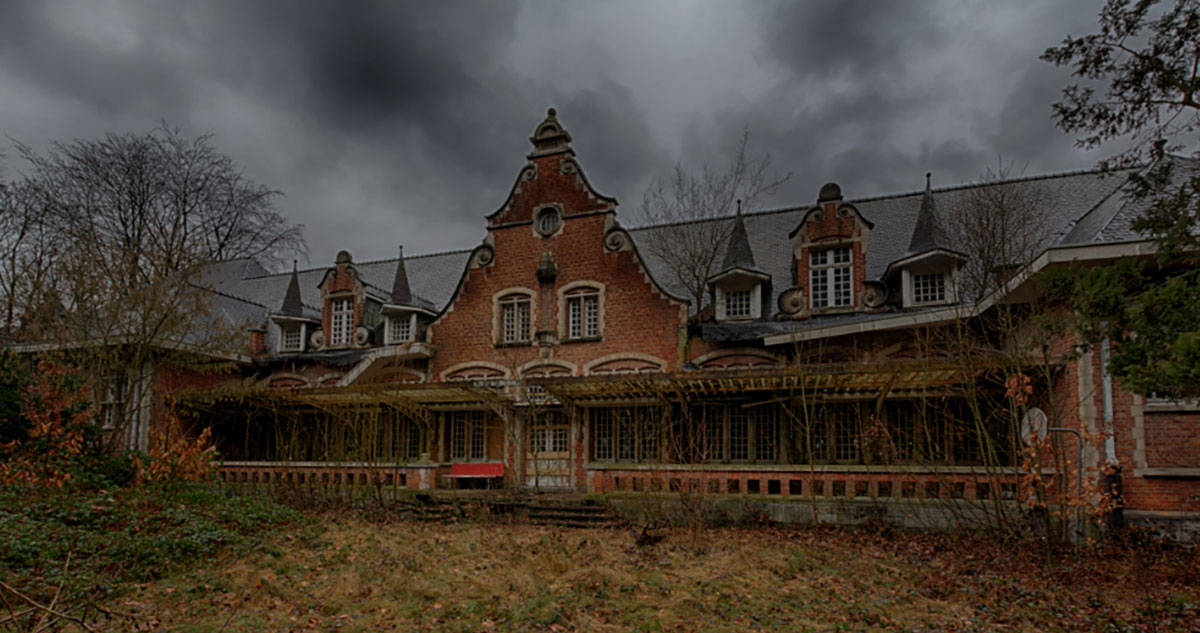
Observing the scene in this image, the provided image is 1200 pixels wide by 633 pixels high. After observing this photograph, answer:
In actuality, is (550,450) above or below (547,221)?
below

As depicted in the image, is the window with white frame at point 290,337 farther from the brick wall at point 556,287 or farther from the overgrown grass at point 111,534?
the overgrown grass at point 111,534

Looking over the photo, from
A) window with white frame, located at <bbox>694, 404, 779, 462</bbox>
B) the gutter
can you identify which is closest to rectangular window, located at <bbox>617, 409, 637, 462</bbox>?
window with white frame, located at <bbox>694, 404, 779, 462</bbox>

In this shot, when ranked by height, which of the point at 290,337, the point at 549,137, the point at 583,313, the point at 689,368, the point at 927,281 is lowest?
the point at 689,368

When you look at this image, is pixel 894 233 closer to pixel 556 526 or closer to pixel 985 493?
pixel 985 493

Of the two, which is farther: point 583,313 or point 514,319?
point 514,319

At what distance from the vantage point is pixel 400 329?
70.8 ft

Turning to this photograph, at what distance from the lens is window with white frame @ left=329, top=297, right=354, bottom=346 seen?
22156 millimetres

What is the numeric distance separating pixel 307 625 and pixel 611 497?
7577 millimetres

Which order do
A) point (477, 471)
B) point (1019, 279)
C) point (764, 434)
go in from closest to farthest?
point (1019, 279), point (764, 434), point (477, 471)

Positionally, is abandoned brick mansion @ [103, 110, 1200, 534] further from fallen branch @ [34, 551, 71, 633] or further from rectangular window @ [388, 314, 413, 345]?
fallen branch @ [34, 551, 71, 633]

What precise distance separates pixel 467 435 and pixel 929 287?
1182 cm

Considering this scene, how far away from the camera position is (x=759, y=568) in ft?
31.2

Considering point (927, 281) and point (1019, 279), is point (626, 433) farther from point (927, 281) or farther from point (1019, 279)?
point (1019, 279)

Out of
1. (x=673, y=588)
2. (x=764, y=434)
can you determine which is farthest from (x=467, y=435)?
(x=673, y=588)
